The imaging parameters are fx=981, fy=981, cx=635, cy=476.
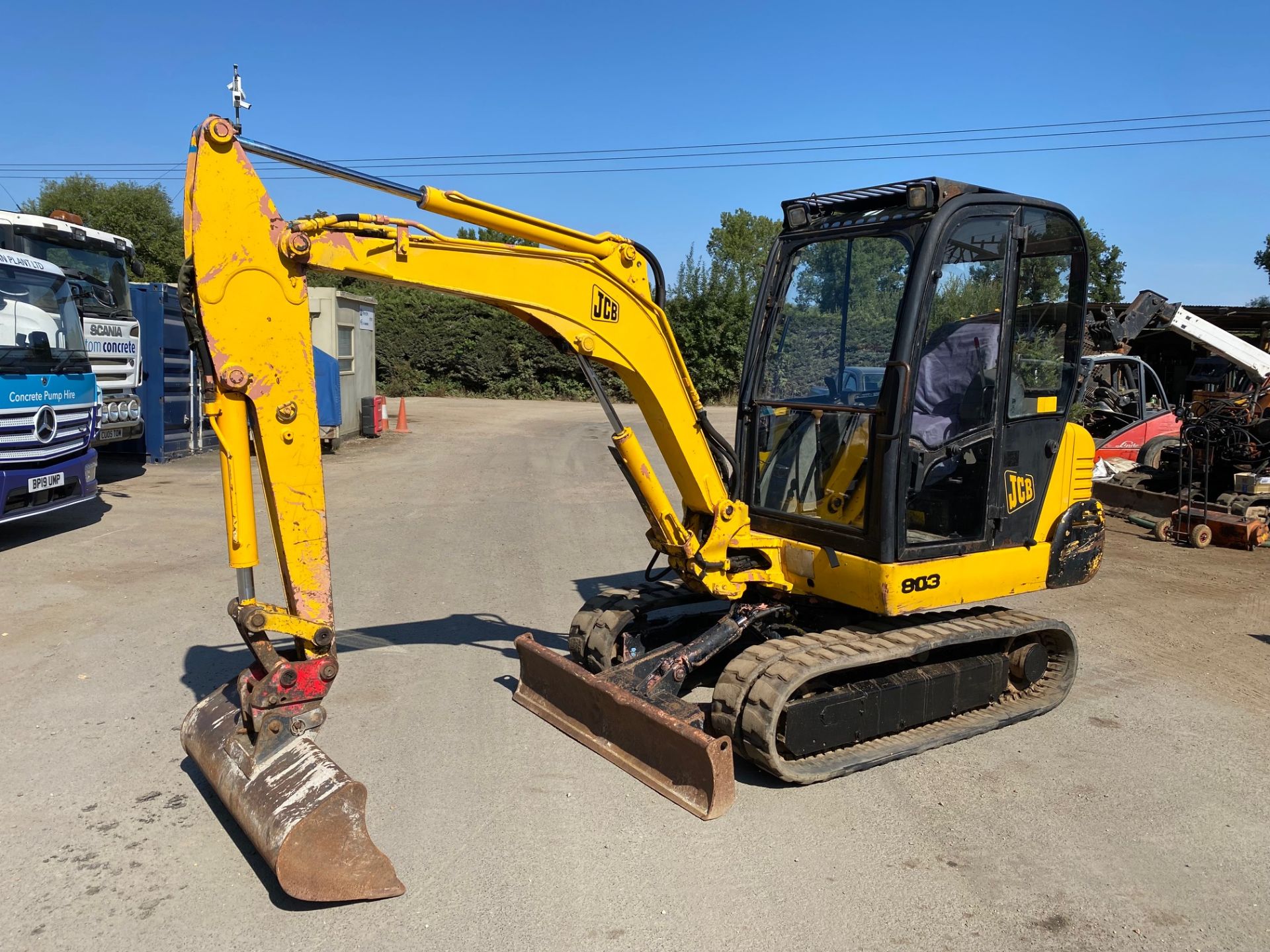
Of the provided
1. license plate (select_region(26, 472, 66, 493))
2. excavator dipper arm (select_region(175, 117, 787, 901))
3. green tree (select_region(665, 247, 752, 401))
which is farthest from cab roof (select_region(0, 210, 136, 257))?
green tree (select_region(665, 247, 752, 401))

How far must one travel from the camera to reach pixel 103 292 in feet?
44.0

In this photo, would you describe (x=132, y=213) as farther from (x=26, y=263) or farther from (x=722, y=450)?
(x=722, y=450)

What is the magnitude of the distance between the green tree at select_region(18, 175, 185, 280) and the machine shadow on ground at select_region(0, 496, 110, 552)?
809 inches

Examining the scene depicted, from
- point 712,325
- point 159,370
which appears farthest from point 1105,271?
point 159,370

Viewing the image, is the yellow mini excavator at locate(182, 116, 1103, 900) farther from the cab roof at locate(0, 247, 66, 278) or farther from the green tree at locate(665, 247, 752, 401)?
the green tree at locate(665, 247, 752, 401)

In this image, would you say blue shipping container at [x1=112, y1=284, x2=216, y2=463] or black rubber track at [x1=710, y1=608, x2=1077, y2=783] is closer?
black rubber track at [x1=710, y1=608, x2=1077, y2=783]

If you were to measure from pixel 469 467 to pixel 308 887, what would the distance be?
1248cm

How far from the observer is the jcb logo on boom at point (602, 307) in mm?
4828

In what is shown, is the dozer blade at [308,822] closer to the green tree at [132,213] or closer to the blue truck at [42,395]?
the blue truck at [42,395]

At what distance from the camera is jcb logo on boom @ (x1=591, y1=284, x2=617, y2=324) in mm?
4828

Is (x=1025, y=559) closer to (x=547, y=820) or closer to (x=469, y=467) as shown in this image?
(x=547, y=820)

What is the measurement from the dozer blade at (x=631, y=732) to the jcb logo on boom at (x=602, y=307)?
183 centimetres

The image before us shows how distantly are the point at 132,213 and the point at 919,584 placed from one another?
33.3 m

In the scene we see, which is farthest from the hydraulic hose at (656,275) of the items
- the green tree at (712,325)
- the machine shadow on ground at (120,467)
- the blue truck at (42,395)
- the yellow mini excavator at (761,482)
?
the green tree at (712,325)
